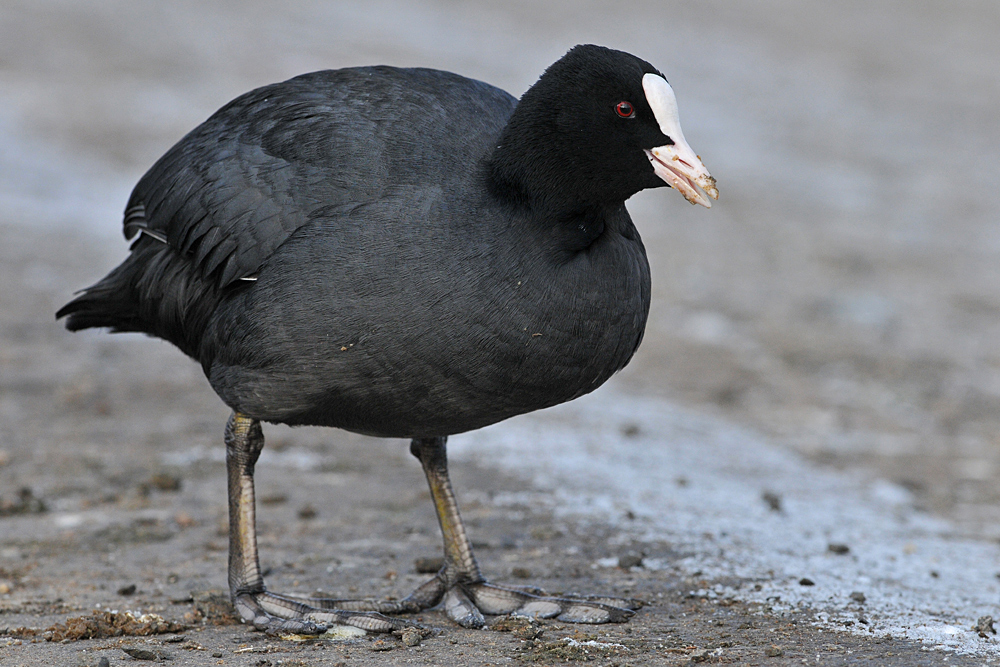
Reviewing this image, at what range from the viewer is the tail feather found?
3.80m

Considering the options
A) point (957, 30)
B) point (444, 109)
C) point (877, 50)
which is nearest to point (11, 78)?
point (444, 109)

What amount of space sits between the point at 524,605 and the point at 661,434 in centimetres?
232

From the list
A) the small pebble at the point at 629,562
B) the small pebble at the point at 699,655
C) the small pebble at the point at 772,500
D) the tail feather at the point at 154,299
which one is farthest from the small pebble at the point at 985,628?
the tail feather at the point at 154,299

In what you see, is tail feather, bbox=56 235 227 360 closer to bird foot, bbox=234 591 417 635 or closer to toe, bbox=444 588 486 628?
bird foot, bbox=234 591 417 635

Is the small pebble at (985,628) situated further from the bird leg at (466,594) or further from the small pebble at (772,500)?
the small pebble at (772,500)

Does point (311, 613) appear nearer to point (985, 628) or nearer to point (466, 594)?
point (466, 594)

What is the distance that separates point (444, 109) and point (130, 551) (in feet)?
6.91

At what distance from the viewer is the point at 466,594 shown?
3.97 m

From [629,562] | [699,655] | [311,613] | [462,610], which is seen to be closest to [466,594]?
[462,610]

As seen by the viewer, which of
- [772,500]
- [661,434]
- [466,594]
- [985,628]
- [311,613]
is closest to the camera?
[985,628]

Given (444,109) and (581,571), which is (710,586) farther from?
(444,109)

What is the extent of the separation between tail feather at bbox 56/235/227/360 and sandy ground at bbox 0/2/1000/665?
0.88 metres

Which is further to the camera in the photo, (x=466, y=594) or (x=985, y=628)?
(x=466, y=594)

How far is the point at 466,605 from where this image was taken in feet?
12.7
